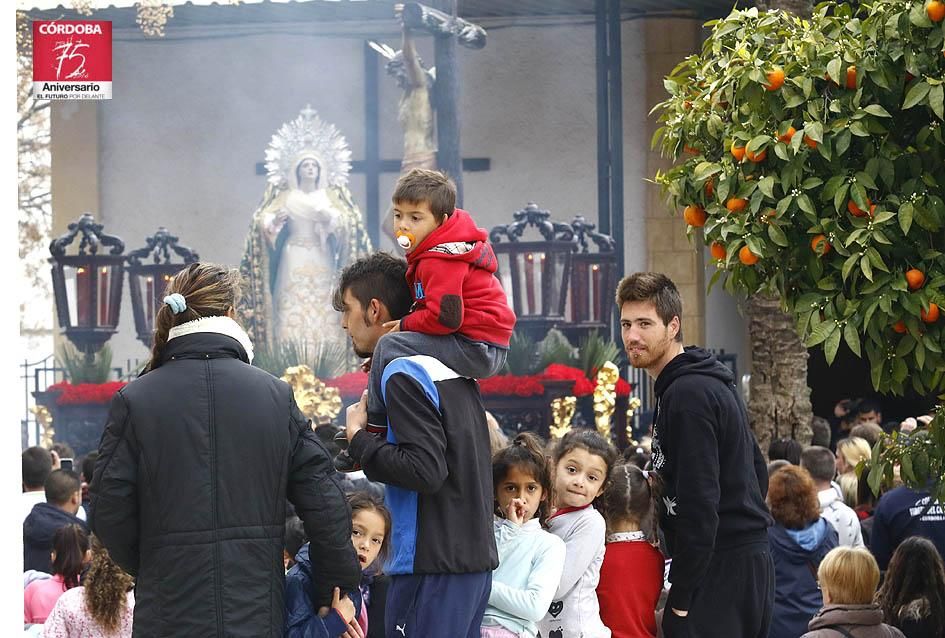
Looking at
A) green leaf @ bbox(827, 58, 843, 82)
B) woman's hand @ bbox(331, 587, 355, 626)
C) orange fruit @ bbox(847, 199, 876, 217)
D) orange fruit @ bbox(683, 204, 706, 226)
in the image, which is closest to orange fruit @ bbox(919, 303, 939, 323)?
orange fruit @ bbox(847, 199, 876, 217)

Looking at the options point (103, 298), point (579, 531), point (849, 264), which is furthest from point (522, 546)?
point (103, 298)

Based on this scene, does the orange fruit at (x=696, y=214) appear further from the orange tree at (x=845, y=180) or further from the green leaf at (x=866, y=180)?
the green leaf at (x=866, y=180)

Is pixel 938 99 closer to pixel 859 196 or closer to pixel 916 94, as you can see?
pixel 916 94

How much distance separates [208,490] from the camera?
3.21 meters

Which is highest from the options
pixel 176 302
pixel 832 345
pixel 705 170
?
pixel 705 170

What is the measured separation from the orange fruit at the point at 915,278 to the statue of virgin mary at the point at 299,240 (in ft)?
35.0

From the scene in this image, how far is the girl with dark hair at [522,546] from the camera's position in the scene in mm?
3697

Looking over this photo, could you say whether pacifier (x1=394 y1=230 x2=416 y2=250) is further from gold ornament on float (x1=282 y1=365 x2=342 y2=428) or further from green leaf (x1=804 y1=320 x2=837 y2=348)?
gold ornament on float (x1=282 y1=365 x2=342 y2=428)

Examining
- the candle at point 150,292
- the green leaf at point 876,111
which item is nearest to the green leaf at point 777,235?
the green leaf at point 876,111

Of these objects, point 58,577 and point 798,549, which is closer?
point 58,577

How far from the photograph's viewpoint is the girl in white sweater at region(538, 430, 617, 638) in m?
3.95

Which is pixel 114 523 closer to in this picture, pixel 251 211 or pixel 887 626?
pixel 887 626

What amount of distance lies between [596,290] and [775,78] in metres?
8.90

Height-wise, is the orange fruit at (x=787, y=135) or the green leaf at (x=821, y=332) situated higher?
the orange fruit at (x=787, y=135)
